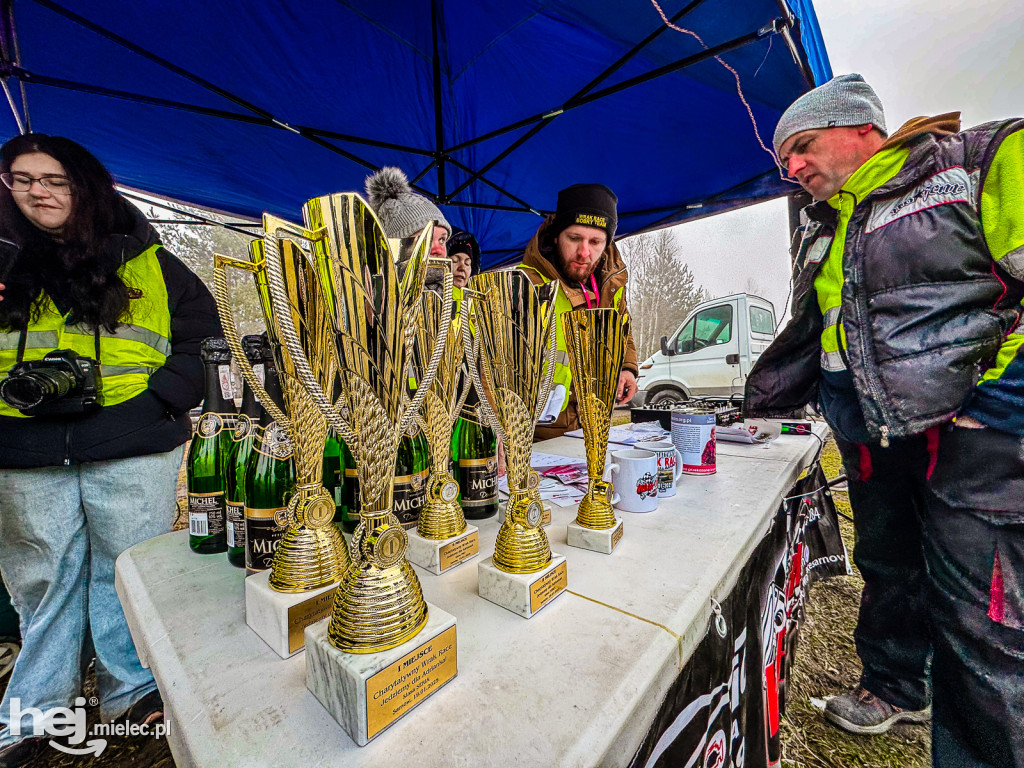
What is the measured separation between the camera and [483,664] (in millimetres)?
450

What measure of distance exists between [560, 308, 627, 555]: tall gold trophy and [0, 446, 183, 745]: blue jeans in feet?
4.33

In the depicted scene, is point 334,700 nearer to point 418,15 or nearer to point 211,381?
point 211,381

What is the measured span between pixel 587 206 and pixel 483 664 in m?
1.67

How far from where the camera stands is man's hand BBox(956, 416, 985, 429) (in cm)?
84

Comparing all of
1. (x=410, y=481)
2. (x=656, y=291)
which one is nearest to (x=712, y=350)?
(x=410, y=481)

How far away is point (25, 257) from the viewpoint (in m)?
1.04

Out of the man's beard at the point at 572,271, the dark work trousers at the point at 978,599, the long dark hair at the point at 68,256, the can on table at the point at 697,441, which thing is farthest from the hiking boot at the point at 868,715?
the long dark hair at the point at 68,256

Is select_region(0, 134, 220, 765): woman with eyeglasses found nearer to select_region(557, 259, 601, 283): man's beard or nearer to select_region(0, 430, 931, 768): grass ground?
select_region(0, 430, 931, 768): grass ground

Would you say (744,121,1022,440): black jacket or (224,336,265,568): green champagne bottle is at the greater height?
(744,121,1022,440): black jacket

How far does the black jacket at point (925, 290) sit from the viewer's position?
0.86 meters

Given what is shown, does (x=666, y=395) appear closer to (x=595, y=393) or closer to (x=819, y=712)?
(x=819, y=712)

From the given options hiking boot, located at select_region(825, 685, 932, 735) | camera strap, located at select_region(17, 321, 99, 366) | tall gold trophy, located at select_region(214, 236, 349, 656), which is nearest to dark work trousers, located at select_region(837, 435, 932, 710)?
hiking boot, located at select_region(825, 685, 932, 735)

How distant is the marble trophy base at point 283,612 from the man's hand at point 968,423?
1.29 metres

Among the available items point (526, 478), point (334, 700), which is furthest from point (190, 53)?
Result: point (334, 700)
